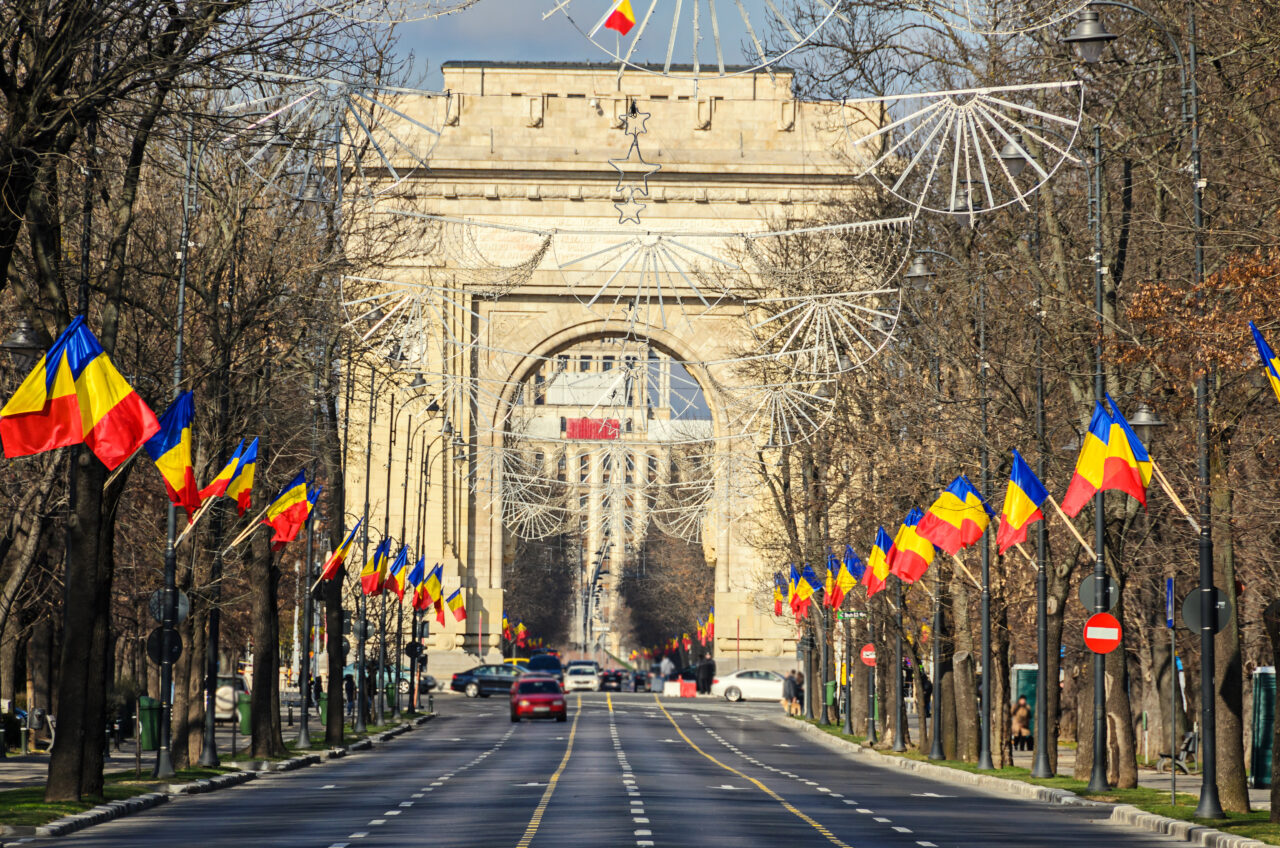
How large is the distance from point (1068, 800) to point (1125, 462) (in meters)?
5.50

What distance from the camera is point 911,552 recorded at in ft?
121

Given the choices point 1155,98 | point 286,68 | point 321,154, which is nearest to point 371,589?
point 321,154

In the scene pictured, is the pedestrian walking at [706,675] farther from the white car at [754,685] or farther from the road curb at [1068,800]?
the road curb at [1068,800]

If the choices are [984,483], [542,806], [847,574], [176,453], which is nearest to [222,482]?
[176,453]

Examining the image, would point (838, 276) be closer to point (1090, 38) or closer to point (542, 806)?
point (1090, 38)

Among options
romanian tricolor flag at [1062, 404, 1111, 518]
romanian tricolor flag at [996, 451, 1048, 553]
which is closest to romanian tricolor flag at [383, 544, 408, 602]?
romanian tricolor flag at [996, 451, 1048, 553]

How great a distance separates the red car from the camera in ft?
199

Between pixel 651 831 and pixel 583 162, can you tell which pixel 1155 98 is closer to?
pixel 651 831

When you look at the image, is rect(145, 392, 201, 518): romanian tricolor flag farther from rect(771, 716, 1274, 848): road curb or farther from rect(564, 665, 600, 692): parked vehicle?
rect(564, 665, 600, 692): parked vehicle

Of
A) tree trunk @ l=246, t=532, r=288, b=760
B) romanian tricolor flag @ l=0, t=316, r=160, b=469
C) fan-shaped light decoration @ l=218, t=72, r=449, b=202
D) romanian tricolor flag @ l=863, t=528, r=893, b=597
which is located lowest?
tree trunk @ l=246, t=532, r=288, b=760

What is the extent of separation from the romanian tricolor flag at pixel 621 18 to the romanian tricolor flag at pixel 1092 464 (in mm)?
12331

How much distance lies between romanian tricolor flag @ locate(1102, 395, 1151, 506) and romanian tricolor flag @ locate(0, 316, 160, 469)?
1231cm

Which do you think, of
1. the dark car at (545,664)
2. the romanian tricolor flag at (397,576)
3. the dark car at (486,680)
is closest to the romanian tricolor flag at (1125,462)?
the romanian tricolor flag at (397,576)

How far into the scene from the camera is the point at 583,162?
74.1 metres
